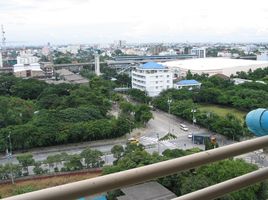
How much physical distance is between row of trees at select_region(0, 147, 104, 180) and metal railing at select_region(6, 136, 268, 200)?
5.39 meters

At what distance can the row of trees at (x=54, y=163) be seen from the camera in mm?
5559

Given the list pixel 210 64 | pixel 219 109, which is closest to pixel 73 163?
pixel 219 109

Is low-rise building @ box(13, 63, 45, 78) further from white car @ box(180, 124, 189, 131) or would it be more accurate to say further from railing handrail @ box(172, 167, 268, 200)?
railing handrail @ box(172, 167, 268, 200)

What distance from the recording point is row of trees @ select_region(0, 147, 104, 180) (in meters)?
5.56

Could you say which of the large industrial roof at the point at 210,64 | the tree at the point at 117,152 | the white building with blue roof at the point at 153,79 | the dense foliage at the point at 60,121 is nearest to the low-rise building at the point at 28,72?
the large industrial roof at the point at 210,64

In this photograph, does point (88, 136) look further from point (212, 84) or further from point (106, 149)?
point (212, 84)

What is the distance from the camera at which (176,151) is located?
522 cm

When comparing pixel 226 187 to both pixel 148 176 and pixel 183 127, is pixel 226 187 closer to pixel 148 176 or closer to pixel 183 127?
pixel 148 176

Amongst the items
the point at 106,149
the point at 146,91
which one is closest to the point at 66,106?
the point at 106,149

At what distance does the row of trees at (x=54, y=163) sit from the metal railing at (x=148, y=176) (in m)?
5.39

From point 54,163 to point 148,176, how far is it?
5757 millimetres

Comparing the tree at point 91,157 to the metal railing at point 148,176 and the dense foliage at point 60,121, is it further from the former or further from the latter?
the metal railing at point 148,176

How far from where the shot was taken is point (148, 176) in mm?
367

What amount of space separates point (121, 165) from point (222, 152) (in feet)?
14.2
